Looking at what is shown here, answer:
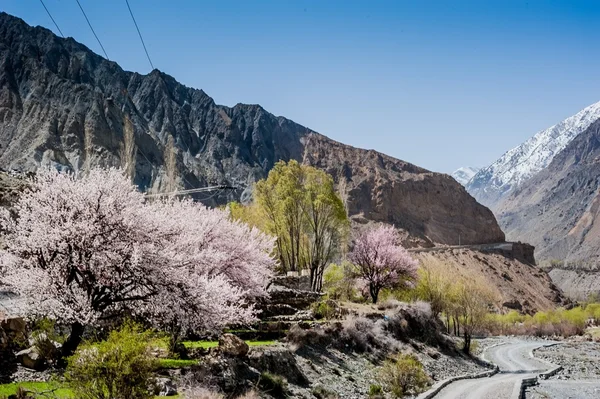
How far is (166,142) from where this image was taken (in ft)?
487

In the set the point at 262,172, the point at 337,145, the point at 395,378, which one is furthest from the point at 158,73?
the point at 395,378

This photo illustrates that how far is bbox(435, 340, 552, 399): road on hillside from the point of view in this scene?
26328 mm

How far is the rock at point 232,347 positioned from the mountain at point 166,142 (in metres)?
83.3

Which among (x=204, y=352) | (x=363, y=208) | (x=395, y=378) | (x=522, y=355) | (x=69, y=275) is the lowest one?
(x=522, y=355)

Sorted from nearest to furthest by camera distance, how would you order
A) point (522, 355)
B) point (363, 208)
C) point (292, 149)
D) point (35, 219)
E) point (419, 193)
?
1. point (35, 219)
2. point (522, 355)
3. point (363, 208)
4. point (419, 193)
5. point (292, 149)

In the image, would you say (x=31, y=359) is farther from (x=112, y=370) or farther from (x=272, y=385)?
(x=272, y=385)

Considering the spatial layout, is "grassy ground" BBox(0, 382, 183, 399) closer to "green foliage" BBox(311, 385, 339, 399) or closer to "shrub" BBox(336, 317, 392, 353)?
"green foliage" BBox(311, 385, 339, 399)

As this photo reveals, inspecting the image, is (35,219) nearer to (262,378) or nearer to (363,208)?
(262,378)

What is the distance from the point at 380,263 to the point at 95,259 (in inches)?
1269

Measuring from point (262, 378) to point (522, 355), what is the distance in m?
44.3

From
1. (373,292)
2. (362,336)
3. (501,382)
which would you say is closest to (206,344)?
(362,336)

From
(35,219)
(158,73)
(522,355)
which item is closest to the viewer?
(35,219)

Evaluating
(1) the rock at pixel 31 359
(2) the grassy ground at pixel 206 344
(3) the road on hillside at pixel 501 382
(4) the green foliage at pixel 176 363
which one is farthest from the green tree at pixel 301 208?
(1) the rock at pixel 31 359

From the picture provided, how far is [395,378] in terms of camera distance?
2459 centimetres
